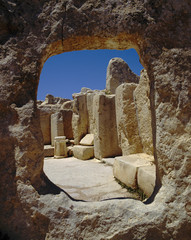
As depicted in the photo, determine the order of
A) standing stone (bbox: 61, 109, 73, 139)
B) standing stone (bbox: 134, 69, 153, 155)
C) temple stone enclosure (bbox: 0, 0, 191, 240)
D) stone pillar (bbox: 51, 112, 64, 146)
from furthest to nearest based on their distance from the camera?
standing stone (bbox: 61, 109, 73, 139), stone pillar (bbox: 51, 112, 64, 146), standing stone (bbox: 134, 69, 153, 155), temple stone enclosure (bbox: 0, 0, 191, 240)

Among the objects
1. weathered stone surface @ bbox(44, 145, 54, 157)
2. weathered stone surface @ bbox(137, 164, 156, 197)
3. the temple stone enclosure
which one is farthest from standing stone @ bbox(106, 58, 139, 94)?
the temple stone enclosure

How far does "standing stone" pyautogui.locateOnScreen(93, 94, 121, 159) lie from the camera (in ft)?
17.8

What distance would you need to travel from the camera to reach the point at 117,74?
1059 centimetres

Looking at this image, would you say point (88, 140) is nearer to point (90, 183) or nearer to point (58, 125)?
point (58, 125)

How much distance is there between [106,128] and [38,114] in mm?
3810

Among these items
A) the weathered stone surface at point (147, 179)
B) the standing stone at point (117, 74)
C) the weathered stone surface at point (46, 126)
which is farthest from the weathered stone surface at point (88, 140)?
the standing stone at point (117, 74)

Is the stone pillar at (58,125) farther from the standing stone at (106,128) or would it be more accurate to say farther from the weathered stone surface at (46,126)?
the standing stone at (106,128)

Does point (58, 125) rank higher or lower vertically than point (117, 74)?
lower

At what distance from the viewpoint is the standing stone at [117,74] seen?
34.6 ft

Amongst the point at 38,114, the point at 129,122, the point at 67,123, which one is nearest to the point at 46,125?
the point at 67,123

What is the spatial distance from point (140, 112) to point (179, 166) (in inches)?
64.7

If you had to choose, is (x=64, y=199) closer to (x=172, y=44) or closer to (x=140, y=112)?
(x=172, y=44)

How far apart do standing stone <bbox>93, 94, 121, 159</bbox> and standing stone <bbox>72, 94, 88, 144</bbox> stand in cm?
166

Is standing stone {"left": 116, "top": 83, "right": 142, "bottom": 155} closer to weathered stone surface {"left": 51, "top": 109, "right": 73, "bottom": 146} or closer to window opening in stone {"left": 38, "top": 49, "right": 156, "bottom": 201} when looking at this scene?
window opening in stone {"left": 38, "top": 49, "right": 156, "bottom": 201}
